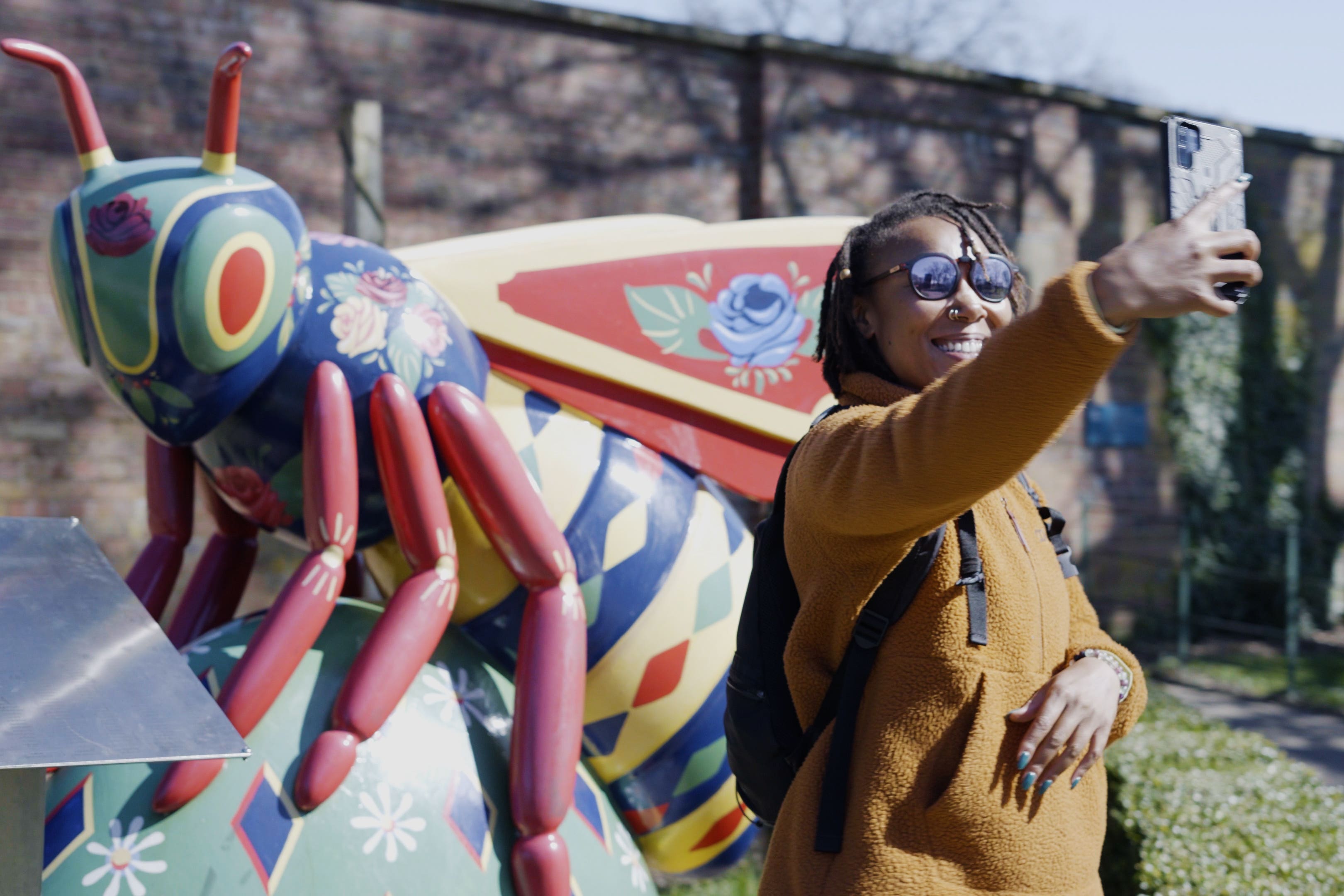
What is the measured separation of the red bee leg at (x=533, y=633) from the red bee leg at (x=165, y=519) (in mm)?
740

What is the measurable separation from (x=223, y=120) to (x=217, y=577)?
1084 mm

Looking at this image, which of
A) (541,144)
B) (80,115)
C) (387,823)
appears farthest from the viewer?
(541,144)

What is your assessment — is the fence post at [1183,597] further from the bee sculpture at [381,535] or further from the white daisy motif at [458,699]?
the white daisy motif at [458,699]

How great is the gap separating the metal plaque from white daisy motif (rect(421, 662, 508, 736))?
0.75 m

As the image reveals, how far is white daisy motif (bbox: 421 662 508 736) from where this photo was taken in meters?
2.23

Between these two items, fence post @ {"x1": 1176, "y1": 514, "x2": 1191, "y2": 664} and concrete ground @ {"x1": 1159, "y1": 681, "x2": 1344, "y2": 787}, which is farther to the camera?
fence post @ {"x1": 1176, "y1": 514, "x2": 1191, "y2": 664}

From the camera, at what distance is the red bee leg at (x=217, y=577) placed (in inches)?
106

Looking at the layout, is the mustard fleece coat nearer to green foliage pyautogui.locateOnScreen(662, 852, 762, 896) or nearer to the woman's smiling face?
the woman's smiling face

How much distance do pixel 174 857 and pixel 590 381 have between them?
1.19 meters

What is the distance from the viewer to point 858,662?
1.27 m

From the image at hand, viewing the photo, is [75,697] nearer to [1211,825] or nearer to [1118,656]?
[1118,656]

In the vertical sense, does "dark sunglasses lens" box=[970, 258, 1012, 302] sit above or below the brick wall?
below

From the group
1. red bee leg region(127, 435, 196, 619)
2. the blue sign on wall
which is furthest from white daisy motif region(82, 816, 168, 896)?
the blue sign on wall

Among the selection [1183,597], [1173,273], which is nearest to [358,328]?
[1173,273]
